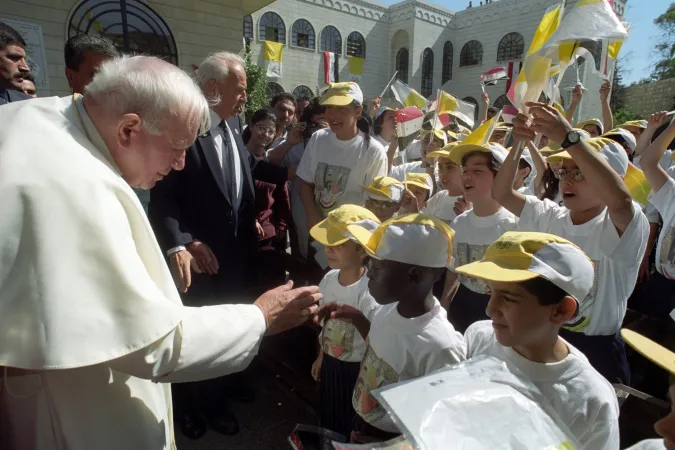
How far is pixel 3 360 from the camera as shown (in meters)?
1.03

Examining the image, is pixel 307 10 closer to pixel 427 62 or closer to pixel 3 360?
pixel 427 62

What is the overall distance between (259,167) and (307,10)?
27331 mm

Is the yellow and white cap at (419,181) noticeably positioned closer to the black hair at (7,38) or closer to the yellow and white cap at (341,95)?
the yellow and white cap at (341,95)

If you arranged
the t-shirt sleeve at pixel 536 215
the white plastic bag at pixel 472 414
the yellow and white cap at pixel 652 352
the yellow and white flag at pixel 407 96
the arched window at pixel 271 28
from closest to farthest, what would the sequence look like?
the white plastic bag at pixel 472 414 < the yellow and white cap at pixel 652 352 < the t-shirt sleeve at pixel 536 215 < the yellow and white flag at pixel 407 96 < the arched window at pixel 271 28

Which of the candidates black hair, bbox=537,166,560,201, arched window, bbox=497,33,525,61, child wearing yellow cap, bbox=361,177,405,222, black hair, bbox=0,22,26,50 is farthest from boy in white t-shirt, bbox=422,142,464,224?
arched window, bbox=497,33,525,61

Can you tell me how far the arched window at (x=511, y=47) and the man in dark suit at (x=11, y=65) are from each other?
3250 cm

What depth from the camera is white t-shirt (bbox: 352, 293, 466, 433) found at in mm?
1659

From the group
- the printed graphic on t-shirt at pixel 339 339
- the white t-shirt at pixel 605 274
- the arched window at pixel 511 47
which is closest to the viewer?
the white t-shirt at pixel 605 274

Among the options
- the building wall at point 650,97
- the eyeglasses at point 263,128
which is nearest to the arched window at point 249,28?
the building wall at point 650,97

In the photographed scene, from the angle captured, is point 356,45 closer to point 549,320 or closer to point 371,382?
point 371,382

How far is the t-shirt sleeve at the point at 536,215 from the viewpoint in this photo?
2479mm

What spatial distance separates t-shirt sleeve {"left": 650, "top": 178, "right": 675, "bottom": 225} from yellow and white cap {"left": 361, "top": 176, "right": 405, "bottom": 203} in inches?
73.3

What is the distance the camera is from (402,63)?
32531 millimetres

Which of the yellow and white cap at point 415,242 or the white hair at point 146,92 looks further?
the yellow and white cap at point 415,242
